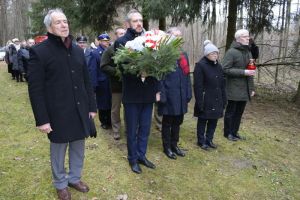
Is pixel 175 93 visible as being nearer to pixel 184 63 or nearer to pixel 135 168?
pixel 184 63

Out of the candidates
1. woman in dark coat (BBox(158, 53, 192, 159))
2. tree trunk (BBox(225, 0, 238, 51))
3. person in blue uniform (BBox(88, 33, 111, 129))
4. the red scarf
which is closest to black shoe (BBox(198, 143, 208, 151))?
woman in dark coat (BBox(158, 53, 192, 159))

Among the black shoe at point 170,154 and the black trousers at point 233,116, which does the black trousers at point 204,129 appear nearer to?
the black trousers at point 233,116

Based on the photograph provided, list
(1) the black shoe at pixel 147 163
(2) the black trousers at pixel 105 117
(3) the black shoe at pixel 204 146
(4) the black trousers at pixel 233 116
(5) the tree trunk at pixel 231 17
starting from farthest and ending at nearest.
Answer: (5) the tree trunk at pixel 231 17, (2) the black trousers at pixel 105 117, (4) the black trousers at pixel 233 116, (3) the black shoe at pixel 204 146, (1) the black shoe at pixel 147 163

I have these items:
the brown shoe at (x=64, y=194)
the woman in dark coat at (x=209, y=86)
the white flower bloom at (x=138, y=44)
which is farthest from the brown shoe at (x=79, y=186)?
the woman in dark coat at (x=209, y=86)

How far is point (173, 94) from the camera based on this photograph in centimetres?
527

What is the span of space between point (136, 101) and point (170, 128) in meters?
1.22

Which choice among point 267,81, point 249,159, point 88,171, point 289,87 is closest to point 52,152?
point 88,171

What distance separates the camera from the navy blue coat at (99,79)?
627 cm

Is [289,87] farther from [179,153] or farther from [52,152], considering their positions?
[52,152]

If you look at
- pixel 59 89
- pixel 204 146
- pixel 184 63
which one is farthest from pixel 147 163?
pixel 59 89

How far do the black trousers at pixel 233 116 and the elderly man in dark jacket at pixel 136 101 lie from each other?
2160mm

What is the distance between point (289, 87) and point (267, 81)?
1723mm

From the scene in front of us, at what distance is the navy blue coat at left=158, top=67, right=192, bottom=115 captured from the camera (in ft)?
17.1

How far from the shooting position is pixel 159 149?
5.93 m
